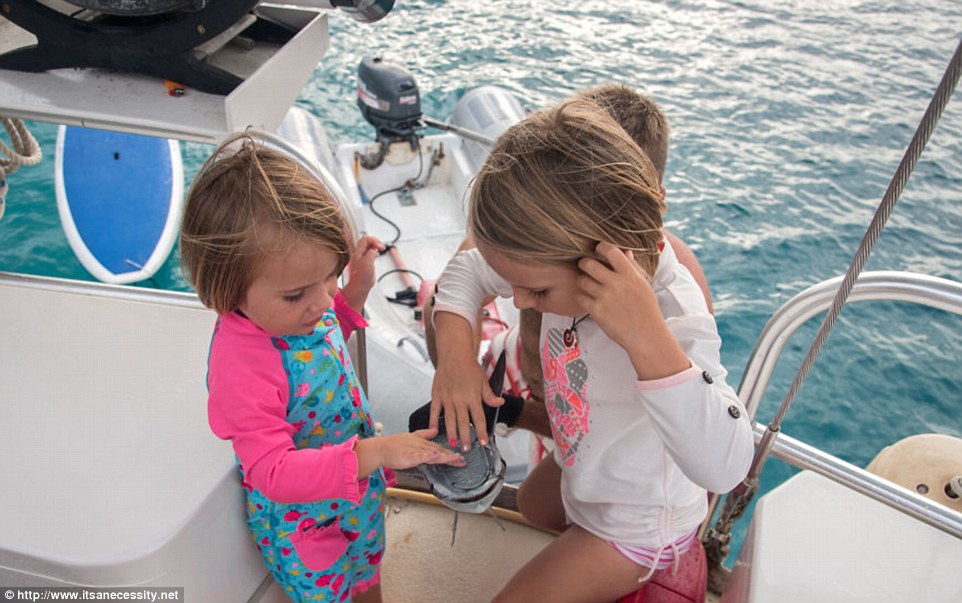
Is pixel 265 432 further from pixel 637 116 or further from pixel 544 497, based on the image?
pixel 637 116

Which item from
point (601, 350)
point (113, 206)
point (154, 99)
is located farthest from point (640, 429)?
point (113, 206)

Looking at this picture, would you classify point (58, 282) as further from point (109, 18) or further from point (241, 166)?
point (241, 166)

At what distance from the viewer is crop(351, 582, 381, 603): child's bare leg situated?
4.30 ft

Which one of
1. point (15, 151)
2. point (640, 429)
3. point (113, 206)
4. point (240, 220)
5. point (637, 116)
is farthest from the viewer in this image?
point (113, 206)

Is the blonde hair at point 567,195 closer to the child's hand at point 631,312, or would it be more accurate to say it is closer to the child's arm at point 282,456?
the child's hand at point 631,312

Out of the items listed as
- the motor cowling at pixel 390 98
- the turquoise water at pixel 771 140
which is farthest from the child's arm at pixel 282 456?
the turquoise water at pixel 771 140

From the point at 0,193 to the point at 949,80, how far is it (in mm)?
1710

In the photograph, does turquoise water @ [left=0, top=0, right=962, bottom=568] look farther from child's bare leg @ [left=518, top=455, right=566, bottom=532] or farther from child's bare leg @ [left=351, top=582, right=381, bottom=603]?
child's bare leg @ [left=351, top=582, right=381, bottom=603]

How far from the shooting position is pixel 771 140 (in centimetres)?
694

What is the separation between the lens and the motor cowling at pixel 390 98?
176 inches

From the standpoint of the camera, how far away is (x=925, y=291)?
3.56 ft

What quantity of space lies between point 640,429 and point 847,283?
38cm

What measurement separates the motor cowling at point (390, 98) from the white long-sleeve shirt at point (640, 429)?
11.4 ft

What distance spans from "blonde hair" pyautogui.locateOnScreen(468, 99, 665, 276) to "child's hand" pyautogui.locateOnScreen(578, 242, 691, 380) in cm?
4
